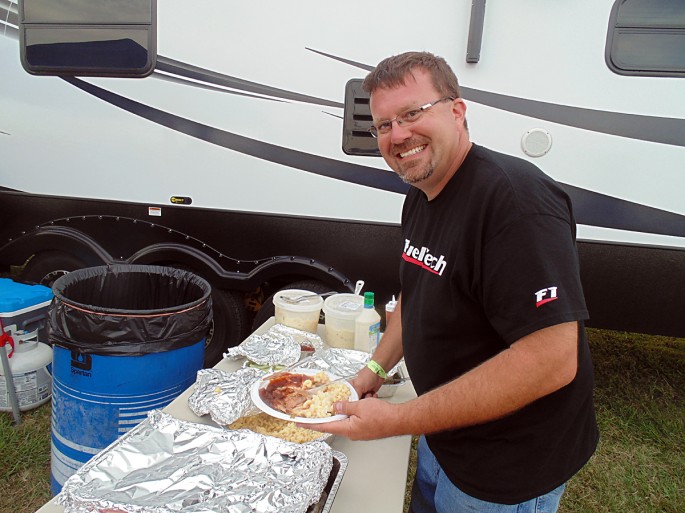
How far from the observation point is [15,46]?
11.8 feet

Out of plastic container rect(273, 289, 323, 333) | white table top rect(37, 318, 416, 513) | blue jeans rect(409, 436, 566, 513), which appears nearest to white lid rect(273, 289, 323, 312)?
plastic container rect(273, 289, 323, 333)

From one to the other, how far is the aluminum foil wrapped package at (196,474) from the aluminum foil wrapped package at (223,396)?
0.16 metres

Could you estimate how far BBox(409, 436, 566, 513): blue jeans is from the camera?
1.33m

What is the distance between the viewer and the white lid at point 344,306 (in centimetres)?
224

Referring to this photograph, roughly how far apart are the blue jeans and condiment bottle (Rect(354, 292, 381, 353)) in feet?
1.66

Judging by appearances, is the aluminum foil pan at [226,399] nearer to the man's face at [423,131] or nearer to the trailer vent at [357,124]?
the man's face at [423,131]

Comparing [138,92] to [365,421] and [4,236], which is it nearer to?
[4,236]

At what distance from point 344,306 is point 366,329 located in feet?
0.70

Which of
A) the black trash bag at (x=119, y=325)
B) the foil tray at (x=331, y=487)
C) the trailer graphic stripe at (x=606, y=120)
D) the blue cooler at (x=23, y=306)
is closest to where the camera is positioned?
the foil tray at (x=331, y=487)

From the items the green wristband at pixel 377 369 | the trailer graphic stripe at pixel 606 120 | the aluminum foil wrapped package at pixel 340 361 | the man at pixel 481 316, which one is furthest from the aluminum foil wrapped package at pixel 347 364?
the trailer graphic stripe at pixel 606 120

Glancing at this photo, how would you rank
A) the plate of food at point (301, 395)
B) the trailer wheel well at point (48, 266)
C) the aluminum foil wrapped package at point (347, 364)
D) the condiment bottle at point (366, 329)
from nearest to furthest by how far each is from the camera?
the plate of food at point (301, 395) → the aluminum foil wrapped package at point (347, 364) → the condiment bottle at point (366, 329) → the trailer wheel well at point (48, 266)

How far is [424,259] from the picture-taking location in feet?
4.65

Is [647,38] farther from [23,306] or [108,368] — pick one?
[23,306]

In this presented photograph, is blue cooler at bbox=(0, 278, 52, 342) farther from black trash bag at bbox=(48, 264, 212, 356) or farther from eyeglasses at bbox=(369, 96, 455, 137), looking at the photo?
eyeglasses at bbox=(369, 96, 455, 137)
